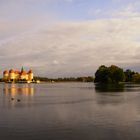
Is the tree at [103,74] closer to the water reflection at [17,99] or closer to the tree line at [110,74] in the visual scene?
the tree line at [110,74]

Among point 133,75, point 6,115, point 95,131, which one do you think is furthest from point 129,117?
point 133,75

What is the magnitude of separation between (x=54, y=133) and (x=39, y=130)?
1500 mm

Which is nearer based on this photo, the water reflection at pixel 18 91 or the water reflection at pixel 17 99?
the water reflection at pixel 17 99

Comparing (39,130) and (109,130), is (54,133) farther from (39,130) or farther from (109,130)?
(109,130)

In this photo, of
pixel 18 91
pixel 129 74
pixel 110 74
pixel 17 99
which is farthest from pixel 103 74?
pixel 17 99

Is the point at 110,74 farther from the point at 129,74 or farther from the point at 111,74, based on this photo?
the point at 129,74

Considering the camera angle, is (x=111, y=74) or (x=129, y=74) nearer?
(x=111, y=74)

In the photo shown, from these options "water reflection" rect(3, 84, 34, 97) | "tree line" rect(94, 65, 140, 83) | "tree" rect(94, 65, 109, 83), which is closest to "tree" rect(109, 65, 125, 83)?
"tree line" rect(94, 65, 140, 83)

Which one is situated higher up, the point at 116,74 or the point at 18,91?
the point at 116,74

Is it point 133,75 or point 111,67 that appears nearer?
point 111,67

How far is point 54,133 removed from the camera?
1991cm

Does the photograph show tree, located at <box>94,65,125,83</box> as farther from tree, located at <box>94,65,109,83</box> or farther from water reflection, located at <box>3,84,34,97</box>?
water reflection, located at <box>3,84,34,97</box>

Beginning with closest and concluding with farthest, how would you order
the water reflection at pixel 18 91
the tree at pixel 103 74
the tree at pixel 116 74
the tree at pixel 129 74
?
the water reflection at pixel 18 91, the tree at pixel 116 74, the tree at pixel 103 74, the tree at pixel 129 74

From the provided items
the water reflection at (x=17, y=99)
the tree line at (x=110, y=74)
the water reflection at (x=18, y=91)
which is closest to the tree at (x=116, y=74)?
the tree line at (x=110, y=74)
